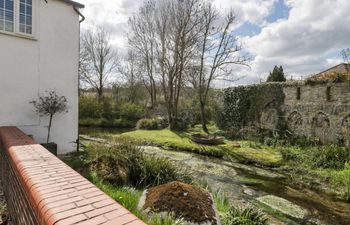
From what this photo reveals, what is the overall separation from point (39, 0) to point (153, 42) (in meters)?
14.1

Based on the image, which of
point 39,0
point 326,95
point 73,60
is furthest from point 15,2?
point 326,95

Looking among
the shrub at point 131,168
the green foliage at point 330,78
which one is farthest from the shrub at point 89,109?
the shrub at point 131,168

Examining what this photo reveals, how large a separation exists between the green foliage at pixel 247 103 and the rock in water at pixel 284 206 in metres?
8.01

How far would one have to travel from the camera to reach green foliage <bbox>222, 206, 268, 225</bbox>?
173 inches

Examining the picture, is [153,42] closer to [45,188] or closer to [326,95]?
[326,95]

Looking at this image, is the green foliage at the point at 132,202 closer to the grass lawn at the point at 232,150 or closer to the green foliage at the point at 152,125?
the grass lawn at the point at 232,150

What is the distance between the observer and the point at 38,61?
26.2 ft

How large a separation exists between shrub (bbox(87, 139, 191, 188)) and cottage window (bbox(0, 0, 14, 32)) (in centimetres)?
422

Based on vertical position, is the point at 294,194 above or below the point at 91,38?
below

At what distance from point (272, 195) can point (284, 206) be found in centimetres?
77

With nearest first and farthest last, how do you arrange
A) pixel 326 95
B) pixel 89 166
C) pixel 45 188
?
1. pixel 45 188
2. pixel 89 166
3. pixel 326 95

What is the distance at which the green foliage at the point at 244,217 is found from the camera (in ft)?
14.4

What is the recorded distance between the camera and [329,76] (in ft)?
40.0

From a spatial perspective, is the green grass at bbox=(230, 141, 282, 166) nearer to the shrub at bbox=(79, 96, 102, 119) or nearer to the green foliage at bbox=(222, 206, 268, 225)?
the green foliage at bbox=(222, 206, 268, 225)
